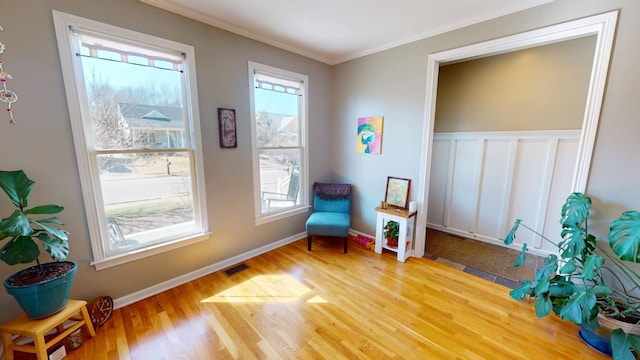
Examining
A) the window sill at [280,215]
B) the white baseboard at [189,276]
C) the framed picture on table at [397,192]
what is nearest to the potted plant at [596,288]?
the framed picture on table at [397,192]

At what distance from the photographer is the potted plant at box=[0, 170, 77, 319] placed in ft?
4.53

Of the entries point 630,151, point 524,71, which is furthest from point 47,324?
point 524,71

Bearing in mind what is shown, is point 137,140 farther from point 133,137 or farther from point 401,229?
point 401,229

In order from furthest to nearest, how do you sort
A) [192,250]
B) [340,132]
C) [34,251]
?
[340,132]
[192,250]
[34,251]

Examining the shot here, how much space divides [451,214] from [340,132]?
216 cm

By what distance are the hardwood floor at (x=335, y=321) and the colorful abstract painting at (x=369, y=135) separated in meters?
1.57

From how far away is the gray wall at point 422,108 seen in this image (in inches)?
68.0

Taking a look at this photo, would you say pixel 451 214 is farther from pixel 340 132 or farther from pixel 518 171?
pixel 340 132

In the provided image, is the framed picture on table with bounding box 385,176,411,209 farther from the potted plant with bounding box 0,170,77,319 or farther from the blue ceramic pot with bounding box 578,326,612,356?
the potted plant with bounding box 0,170,77,319

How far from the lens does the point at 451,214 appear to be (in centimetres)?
375

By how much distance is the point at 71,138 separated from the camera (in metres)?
1.78

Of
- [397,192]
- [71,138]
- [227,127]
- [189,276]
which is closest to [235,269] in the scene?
[189,276]

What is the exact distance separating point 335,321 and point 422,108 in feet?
7.77

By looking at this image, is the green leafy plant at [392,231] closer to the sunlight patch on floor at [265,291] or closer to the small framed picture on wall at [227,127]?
the sunlight patch on floor at [265,291]
